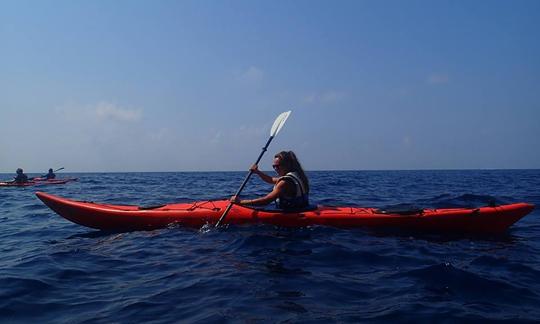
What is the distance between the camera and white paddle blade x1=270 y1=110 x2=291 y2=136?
879cm

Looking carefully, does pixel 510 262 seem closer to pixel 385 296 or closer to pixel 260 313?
pixel 385 296

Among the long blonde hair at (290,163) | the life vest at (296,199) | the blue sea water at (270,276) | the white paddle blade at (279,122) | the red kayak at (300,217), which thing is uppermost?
the white paddle blade at (279,122)

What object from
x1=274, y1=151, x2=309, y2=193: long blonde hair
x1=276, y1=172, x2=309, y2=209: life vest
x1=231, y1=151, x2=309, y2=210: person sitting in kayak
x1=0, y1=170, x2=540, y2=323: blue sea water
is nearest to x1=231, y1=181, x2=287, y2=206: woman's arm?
x1=231, y1=151, x2=309, y2=210: person sitting in kayak

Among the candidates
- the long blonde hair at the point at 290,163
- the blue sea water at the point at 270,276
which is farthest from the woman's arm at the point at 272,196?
the blue sea water at the point at 270,276

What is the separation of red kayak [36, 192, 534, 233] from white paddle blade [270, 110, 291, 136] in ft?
7.82

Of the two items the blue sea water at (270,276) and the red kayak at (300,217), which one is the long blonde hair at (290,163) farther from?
the blue sea water at (270,276)

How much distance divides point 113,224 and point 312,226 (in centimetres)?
337

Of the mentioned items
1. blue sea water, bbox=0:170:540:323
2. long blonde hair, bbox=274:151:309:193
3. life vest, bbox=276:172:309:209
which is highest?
long blonde hair, bbox=274:151:309:193

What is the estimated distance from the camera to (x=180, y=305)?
3.41 metres

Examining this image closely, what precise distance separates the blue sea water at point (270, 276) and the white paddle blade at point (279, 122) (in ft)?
9.61

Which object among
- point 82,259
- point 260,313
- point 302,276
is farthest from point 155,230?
point 260,313

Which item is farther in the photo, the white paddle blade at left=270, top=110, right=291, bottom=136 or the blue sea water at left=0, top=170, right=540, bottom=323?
the white paddle blade at left=270, top=110, right=291, bottom=136

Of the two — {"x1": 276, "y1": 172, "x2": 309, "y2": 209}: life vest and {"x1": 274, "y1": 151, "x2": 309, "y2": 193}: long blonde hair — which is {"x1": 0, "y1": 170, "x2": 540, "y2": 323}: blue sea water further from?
{"x1": 274, "y1": 151, "x2": 309, "y2": 193}: long blonde hair

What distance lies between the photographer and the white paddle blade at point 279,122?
8789 mm
